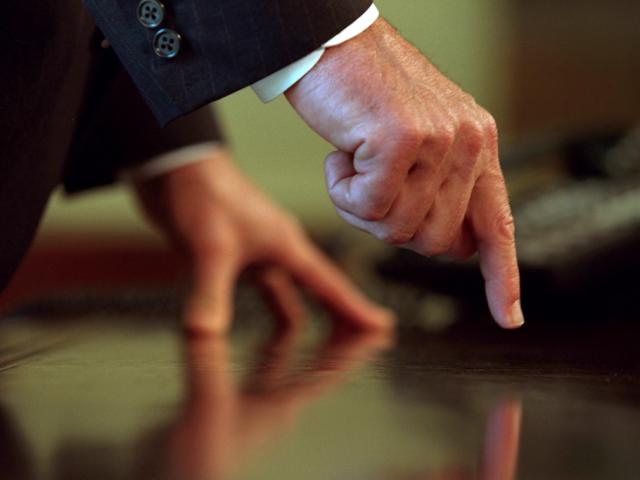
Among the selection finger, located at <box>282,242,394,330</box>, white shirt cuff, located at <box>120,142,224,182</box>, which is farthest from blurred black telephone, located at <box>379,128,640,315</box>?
white shirt cuff, located at <box>120,142,224,182</box>

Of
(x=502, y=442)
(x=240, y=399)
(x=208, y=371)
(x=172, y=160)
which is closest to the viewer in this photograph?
(x=502, y=442)

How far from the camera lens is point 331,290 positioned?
1.07 m

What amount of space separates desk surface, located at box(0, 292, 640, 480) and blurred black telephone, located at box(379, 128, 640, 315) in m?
0.15

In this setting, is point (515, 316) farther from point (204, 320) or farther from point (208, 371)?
point (204, 320)

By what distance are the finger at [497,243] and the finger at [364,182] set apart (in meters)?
0.06

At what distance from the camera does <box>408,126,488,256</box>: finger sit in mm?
596

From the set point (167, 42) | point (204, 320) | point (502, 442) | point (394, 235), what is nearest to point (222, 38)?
point (167, 42)

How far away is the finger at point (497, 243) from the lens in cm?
63

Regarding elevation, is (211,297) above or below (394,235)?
below

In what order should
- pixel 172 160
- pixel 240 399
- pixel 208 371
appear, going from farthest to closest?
pixel 172 160, pixel 208 371, pixel 240 399

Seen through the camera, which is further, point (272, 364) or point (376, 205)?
point (272, 364)

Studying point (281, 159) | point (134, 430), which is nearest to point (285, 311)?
point (134, 430)

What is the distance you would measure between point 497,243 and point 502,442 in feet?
0.67

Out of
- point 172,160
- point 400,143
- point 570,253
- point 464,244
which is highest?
point 400,143
